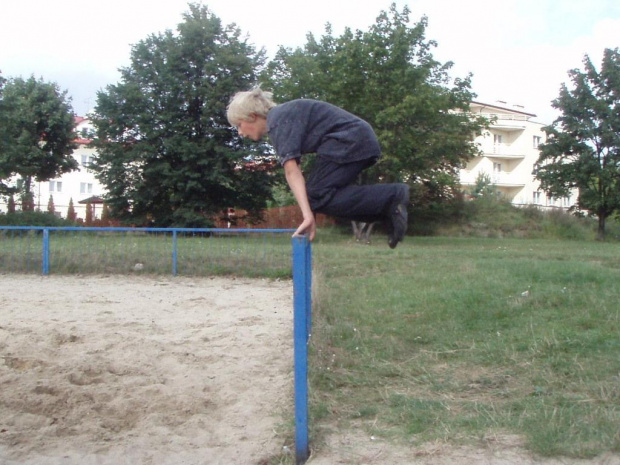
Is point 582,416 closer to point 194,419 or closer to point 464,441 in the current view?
Answer: point 464,441

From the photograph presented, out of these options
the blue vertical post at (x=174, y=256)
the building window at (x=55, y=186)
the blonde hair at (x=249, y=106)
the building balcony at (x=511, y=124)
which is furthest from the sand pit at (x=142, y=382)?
the building window at (x=55, y=186)

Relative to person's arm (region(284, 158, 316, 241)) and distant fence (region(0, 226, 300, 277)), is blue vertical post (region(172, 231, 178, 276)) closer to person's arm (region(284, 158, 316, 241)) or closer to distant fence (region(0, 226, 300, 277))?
distant fence (region(0, 226, 300, 277))

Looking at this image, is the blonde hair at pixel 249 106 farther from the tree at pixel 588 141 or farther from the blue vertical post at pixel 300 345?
the tree at pixel 588 141

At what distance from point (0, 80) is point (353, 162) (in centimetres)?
2235

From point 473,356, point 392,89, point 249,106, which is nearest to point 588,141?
point 392,89

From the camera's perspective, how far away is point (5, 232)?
42.2 ft

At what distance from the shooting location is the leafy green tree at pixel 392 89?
21703mm

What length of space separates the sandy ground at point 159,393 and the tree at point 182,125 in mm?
15905

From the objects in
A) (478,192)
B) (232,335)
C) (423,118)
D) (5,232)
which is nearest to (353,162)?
(232,335)

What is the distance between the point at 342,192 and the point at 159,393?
2083 mm

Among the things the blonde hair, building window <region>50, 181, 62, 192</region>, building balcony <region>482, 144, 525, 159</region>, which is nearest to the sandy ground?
the blonde hair

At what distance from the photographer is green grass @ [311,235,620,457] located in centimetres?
360

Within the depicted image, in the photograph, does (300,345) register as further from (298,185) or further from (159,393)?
(159,393)

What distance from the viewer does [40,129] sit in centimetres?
2838
